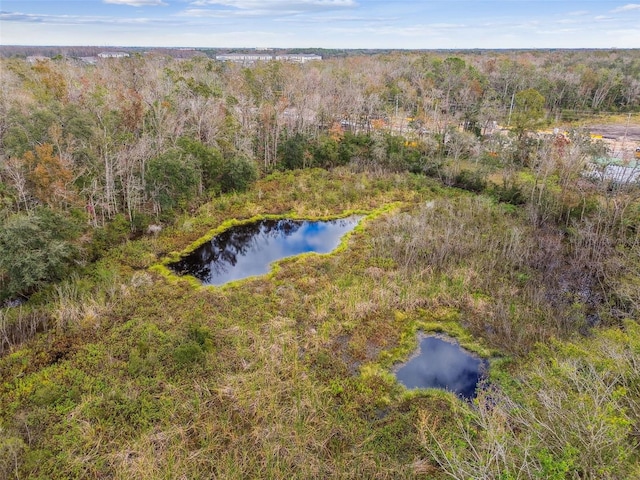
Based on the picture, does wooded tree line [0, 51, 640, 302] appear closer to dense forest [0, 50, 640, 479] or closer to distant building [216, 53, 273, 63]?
dense forest [0, 50, 640, 479]

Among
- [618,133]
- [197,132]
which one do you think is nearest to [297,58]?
[618,133]

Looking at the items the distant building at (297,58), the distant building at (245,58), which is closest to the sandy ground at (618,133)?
the distant building at (297,58)

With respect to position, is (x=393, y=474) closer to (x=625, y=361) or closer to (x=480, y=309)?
(x=625, y=361)

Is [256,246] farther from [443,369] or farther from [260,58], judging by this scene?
[260,58]

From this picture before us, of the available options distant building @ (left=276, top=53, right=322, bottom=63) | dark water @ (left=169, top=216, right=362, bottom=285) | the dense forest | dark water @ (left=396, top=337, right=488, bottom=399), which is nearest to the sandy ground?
the dense forest

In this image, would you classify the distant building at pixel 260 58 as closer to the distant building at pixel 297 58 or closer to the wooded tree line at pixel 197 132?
the distant building at pixel 297 58
